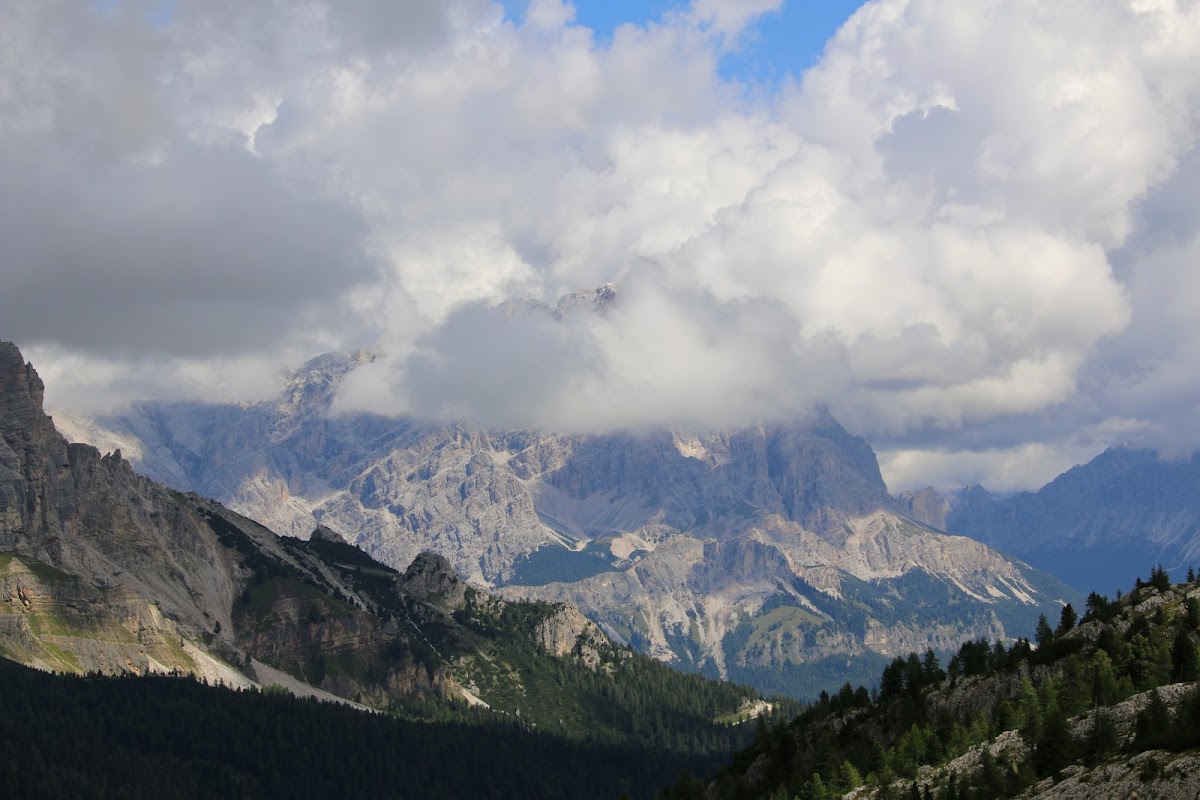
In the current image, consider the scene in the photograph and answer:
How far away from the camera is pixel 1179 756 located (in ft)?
400

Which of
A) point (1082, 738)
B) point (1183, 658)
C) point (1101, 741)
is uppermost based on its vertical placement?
point (1183, 658)

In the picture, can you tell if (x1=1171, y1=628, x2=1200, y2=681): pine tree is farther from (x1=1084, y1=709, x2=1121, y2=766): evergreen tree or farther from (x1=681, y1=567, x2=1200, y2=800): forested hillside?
(x1=1084, y1=709, x2=1121, y2=766): evergreen tree

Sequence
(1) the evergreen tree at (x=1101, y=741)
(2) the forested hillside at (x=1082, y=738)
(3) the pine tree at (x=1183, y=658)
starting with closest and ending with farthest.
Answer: (2) the forested hillside at (x=1082, y=738)
(1) the evergreen tree at (x=1101, y=741)
(3) the pine tree at (x=1183, y=658)

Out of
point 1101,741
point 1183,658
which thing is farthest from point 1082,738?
point 1183,658

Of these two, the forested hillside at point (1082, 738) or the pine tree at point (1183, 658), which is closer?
the forested hillside at point (1082, 738)

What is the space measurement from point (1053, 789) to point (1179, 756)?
13.9 meters

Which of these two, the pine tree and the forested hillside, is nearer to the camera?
the forested hillside

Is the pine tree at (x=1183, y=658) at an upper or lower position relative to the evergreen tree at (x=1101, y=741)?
upper

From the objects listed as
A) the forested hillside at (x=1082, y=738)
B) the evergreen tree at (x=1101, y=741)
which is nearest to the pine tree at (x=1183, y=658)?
the forested hillside at (x=1082, y=738)

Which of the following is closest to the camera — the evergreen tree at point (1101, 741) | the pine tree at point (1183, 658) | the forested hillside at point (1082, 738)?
the forested hillside at point (1082, 738)

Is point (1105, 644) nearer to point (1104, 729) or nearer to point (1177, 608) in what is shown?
point (1177, 608)

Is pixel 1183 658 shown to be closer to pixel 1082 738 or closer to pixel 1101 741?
pixel 1082 738

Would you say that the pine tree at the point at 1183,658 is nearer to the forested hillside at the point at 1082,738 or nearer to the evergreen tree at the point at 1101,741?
the forested hillside at the point at 1082,738

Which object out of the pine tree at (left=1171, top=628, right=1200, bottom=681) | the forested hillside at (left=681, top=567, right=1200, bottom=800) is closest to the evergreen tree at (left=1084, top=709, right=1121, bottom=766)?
the forested hillside at (left=681, top=567, right=1200, bottom=800)
